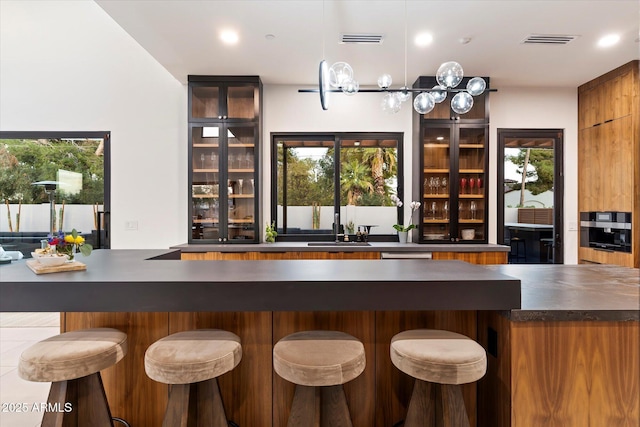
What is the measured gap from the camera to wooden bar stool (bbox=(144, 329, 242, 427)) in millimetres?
1367

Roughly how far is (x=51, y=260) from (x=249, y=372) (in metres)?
1.19

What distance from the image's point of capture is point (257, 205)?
4211 millimetres

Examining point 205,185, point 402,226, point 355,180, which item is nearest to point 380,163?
point 355,180

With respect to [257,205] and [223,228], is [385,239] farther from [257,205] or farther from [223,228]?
[223,228]

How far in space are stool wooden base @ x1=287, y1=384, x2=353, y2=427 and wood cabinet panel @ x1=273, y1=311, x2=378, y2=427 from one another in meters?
0.34

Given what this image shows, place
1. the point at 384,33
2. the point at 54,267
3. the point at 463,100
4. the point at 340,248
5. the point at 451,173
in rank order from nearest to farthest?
the point at 54,267, the point at 463,100, the point at 384,33, the point at 340,248, the point at 451,173

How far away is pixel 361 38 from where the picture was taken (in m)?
3.22

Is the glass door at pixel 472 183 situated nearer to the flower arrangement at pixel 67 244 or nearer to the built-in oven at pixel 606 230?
the built-in oven at pixel 606 230

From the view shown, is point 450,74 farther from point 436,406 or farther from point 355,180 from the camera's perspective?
point 355,180

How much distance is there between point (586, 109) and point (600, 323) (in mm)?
4024

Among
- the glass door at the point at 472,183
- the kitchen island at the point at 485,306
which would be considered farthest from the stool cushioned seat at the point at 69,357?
the glass door at the point at 472,183

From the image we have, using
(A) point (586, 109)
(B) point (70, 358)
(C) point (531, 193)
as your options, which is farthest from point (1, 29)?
(A) point (586, 109)

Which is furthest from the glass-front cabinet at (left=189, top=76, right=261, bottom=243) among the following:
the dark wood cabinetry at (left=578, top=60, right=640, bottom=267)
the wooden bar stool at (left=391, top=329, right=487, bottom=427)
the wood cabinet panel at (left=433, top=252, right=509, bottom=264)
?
the dark wood cabinetry at (left=578, top=60, right=640, bottom=267)

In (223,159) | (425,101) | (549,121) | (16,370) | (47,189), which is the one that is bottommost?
(16,370)
